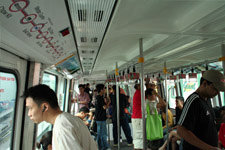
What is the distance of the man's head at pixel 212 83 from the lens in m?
1.51

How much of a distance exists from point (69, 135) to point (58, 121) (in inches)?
5.4

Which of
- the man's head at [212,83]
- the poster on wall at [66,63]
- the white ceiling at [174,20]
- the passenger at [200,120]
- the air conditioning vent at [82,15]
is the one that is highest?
the white ceiling at [174,20]

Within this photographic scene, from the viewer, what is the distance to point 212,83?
5.10ft

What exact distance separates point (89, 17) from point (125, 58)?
9.10 ft

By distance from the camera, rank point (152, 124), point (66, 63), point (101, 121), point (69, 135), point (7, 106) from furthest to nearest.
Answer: point (101, 121) < point (66, 63) < point (152, 124) < point (7, 106) < point (69, 135)

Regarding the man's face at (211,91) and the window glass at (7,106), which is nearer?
the man's face at (211,91)

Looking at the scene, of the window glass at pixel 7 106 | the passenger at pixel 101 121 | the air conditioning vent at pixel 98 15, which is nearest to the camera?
the air conditioning vent at pixel 98 15

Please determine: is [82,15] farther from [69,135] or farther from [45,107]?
[69,135]

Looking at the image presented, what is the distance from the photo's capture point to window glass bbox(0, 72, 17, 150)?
66.6 inches

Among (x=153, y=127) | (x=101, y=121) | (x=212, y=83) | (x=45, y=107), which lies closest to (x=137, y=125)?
(x=153, y=127)

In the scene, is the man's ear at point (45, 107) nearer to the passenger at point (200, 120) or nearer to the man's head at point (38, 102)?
the man's head at point (38, 102)

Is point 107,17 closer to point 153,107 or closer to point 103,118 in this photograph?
point 153,107

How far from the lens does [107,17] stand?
1362 millimetres

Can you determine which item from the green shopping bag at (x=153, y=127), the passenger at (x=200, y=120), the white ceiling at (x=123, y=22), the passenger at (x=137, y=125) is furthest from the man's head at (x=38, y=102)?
the passenger at (x=137, y=125)
